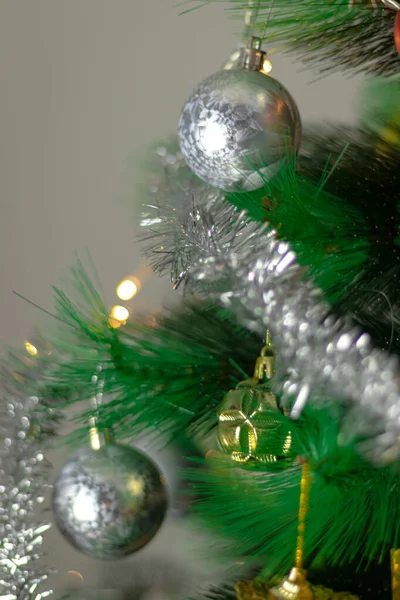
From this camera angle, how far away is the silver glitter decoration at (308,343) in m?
0.28

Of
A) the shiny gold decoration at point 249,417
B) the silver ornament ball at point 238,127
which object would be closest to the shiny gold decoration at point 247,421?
the shiny gold decoration at point 249,417

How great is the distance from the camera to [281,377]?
35 cm

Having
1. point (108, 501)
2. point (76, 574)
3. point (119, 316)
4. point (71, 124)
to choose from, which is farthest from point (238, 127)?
point (71, 124)

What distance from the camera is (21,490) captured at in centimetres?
57

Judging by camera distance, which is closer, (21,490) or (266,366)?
(266,366)

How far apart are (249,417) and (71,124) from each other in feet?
2.45

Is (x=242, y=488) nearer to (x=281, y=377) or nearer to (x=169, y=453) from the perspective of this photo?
(x=281, y=377)

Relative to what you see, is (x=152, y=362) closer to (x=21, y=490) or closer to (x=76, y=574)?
(x=21, y=490)

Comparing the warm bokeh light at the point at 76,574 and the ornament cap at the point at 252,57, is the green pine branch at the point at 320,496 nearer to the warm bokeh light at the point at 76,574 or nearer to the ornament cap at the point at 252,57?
the ornament cap at the point at 252,57

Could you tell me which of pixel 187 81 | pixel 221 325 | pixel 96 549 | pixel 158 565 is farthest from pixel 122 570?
pixel 187 81

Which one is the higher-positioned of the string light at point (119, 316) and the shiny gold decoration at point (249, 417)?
the string light at point (119, 316)

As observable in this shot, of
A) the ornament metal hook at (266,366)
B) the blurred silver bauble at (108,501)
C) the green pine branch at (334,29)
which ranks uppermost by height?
the green pine branch at (334,29)

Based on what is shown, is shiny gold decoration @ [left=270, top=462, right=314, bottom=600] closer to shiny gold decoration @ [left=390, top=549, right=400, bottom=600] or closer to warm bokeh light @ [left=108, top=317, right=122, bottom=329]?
shiny gold decoration @ [left=390, top=549, right=400, bottom=600]

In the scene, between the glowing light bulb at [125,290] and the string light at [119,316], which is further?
the glowing light bulb at [125,290]
